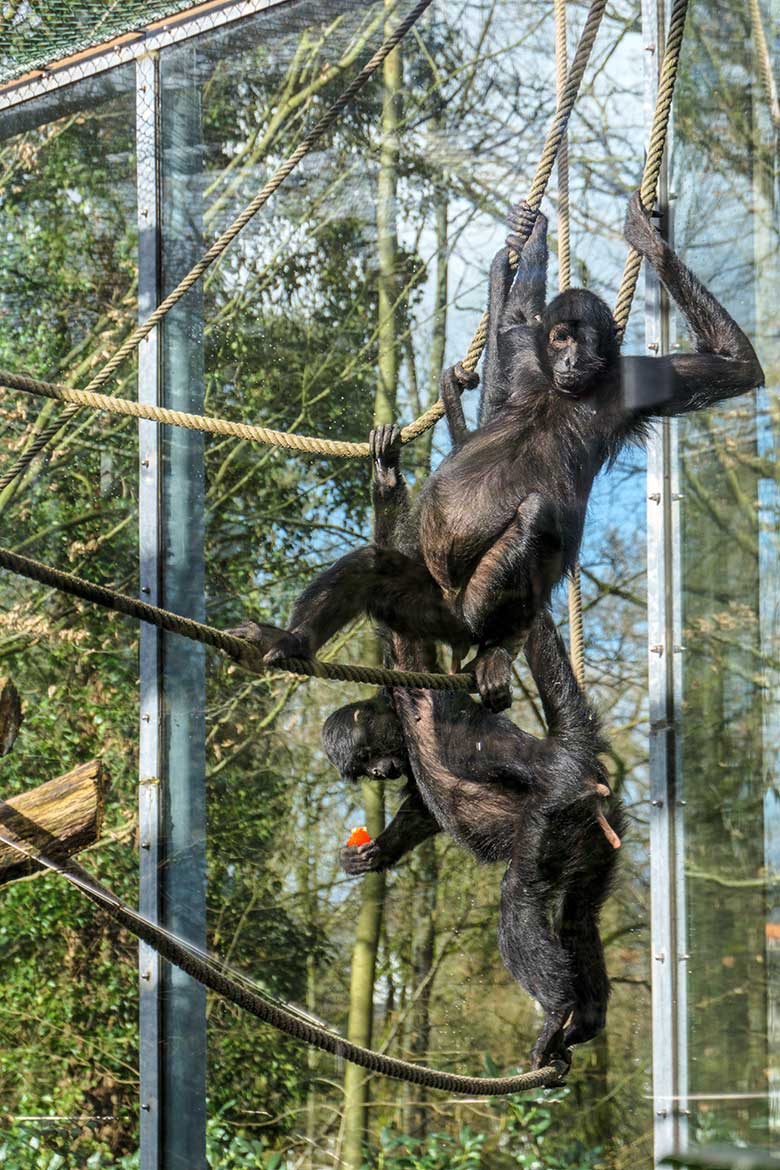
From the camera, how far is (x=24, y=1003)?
248 inches

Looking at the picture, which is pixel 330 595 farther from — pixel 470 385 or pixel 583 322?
pixel 583 322

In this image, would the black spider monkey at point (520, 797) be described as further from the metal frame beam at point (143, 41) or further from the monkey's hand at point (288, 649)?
the metal frame beam at point (143, 41)

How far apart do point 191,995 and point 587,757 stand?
2.57m

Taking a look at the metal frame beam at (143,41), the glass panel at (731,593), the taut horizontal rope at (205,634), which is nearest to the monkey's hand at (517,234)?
the glass panel at (731,593)

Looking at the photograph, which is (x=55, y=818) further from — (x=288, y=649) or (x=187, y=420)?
(x=187, y=420)

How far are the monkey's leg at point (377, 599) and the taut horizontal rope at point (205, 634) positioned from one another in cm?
24

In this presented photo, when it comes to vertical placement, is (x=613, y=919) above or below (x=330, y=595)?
below

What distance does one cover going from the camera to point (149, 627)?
5570mm

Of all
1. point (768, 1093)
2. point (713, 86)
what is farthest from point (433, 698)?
point (713, 86)

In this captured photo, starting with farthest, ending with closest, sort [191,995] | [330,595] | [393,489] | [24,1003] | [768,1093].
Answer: [24,1003], [191,995], [768,1093], [393,489], [330,595]

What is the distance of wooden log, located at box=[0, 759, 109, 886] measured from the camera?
2.85 meters

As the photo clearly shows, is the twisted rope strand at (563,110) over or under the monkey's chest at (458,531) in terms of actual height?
over

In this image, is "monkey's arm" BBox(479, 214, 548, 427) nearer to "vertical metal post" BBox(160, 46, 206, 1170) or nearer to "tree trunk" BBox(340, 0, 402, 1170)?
"vertical metal post" BBox(160, 46, 206, 1170)

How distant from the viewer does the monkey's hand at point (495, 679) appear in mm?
3346
